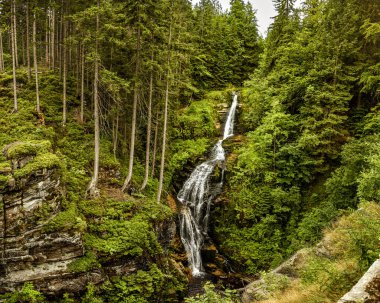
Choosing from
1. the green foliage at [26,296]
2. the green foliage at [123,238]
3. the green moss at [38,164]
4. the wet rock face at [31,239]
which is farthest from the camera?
the green foliage at [123,238]

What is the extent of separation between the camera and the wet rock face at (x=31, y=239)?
1200cm

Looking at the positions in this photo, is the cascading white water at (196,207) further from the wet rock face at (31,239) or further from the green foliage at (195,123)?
the wet rock face at (31,239)

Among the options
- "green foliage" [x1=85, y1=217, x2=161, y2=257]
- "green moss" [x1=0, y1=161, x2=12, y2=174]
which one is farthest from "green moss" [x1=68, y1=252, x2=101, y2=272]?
"green moss" [x1=0, y1=161, x2=12, y2=174]

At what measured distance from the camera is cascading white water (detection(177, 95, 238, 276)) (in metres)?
21.2

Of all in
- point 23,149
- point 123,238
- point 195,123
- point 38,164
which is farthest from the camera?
point 195,123

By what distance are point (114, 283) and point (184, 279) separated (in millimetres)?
5001

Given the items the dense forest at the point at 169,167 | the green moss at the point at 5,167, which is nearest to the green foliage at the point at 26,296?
the dense forest at the point at 169,167

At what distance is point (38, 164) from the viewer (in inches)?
525

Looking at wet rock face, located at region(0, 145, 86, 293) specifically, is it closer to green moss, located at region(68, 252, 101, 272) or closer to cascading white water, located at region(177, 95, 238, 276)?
green moss, located at region(68, 252, 101, 272)

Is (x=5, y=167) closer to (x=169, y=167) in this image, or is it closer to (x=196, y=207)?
(x=196, y=207)

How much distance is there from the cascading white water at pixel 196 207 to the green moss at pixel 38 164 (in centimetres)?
1131

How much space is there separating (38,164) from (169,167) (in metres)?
13.9

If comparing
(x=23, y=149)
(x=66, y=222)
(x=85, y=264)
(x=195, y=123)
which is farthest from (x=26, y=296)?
(x=195, y=123)

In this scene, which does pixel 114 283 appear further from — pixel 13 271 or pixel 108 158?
pixel 108 158
